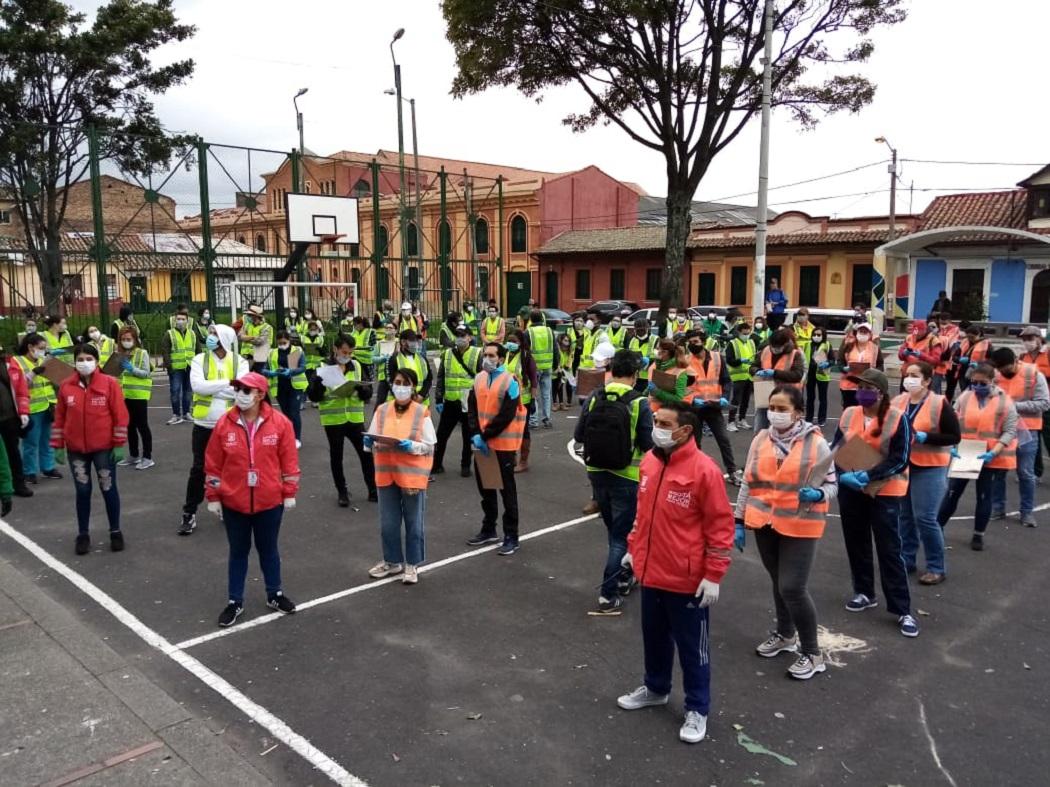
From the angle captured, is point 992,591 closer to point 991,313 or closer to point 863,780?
point 863,780

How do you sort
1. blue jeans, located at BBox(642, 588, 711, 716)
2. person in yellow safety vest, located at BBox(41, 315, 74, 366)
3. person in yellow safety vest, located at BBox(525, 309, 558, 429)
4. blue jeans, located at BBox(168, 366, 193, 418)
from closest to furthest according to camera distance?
blue jeans, located at BBox(642, 588, 711, 716) < person in yellow safety vest, located at BBox(41, 315, 74, 366) < person in yellow safety vest, located at BBox(525, 309, 558, 429) < blue jeans, located at BBox(168, 366, 193, 418)

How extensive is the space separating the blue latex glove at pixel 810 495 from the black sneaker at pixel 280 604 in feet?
12.2

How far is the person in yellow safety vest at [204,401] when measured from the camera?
798cm

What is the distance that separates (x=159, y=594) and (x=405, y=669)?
8.17ft

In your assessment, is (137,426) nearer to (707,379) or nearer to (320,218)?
(707,379)

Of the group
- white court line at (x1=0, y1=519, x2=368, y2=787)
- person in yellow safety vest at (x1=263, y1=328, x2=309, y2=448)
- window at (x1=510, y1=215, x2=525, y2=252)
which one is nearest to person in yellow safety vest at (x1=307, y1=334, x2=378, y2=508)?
person in yellow safety vest at (x1=263, y1=328, x2=309, y2=448)

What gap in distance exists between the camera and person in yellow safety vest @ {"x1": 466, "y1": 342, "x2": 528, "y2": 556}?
24.1 feet

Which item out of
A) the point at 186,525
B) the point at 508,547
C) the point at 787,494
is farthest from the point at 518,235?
the point at 787,494

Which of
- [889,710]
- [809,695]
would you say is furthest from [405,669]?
[889,710]

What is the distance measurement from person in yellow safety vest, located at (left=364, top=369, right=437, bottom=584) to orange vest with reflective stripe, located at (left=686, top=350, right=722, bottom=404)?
4.67 meters

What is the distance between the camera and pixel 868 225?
35750mm

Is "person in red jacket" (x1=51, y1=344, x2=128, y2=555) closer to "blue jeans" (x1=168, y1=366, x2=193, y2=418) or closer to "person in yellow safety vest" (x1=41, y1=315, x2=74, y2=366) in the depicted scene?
"person in yellow safety vest" (x1=41, y1=315, x2=74, y2=366)

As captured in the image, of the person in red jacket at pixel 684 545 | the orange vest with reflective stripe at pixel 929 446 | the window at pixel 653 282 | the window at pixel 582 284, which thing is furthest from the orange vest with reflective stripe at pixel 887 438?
the window at pixel 582 284

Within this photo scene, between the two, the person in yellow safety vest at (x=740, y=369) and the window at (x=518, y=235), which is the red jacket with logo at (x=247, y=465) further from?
the window at (x=518, y=235)
